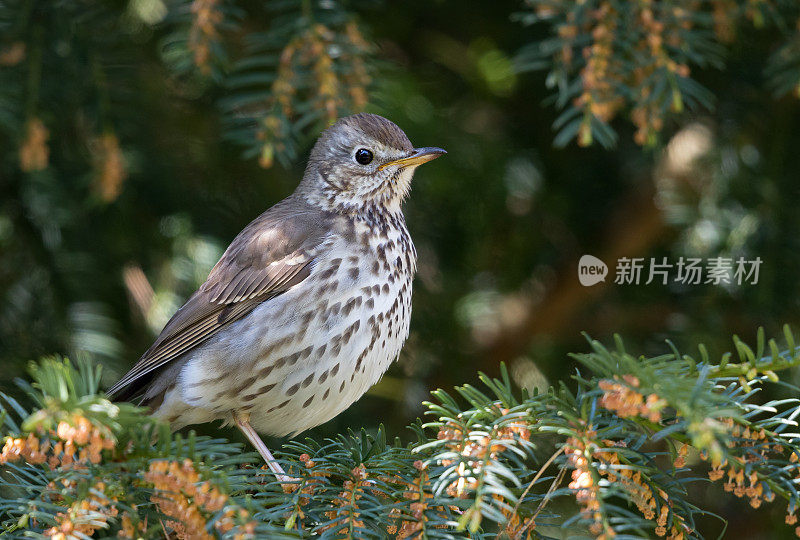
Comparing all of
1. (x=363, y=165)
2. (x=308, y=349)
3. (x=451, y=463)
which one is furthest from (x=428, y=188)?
(x=451, y=463)

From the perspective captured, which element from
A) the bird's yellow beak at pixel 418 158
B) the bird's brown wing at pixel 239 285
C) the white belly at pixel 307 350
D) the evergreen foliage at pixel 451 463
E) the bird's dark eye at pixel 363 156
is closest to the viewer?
the evergreen foliage at pixel 451 463

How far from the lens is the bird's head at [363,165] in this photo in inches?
106

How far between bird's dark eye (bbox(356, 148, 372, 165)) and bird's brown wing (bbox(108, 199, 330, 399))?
253mm

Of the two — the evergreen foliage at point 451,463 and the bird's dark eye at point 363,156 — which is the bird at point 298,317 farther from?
the evergreen foliage at point 451,463

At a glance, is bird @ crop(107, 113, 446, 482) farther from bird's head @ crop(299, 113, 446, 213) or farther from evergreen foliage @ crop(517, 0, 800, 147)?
evergreen foliage @ crop(517, 0, 800, 147)

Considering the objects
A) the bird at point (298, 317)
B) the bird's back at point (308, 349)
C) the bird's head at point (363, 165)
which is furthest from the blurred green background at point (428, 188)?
the bird's back at point (308, 349)

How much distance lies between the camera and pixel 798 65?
2.47 meters

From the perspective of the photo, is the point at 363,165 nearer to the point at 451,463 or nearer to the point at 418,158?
the point at 418,158

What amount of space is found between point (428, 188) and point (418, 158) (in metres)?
0.45

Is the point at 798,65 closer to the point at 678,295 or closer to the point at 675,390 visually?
the point at 678,295

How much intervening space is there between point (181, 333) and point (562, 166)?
148 cm

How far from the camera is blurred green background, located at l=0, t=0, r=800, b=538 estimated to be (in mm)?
2650

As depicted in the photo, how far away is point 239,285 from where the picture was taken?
8.27 feet

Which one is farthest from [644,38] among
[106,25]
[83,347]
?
[83,347]
